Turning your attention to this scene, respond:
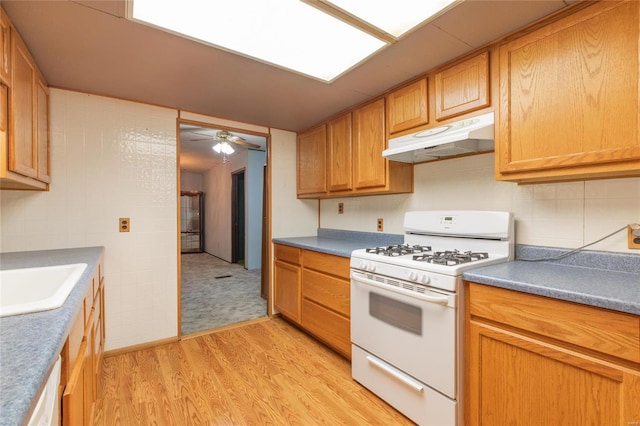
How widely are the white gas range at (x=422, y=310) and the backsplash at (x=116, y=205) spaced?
169cm

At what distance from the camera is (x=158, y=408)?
1.71m

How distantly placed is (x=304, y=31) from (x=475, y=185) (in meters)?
1.40

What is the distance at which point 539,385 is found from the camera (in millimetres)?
1163

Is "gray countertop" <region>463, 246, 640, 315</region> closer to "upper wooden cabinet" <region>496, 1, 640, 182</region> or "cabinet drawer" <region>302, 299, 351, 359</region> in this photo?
"upper wooden cabinet" <region>496, 1, 640, 182</region>

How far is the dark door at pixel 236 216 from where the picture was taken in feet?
20.1

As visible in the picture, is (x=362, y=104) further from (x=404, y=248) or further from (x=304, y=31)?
(x=404, y=248)

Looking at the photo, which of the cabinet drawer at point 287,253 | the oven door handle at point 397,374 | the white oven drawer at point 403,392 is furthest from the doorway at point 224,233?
the oven door handle at point 397,374

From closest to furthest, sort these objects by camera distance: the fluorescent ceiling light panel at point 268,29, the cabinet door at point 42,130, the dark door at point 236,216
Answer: the fluorescent ceiling light panel at point 268,29, the cabinet door at point 42,130, the dark door at point 236,216

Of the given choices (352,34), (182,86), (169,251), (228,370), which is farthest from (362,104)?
(228,370)

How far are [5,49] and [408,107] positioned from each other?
214 cm

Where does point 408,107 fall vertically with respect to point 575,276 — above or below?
above

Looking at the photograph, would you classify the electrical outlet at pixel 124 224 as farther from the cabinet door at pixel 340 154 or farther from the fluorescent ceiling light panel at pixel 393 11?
the fluorescent ceiling light panel at pixel 393 11

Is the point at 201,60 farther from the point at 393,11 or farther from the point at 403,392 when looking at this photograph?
the point at 403,392

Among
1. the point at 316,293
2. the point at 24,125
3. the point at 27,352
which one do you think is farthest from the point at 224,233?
the point at 27,352
